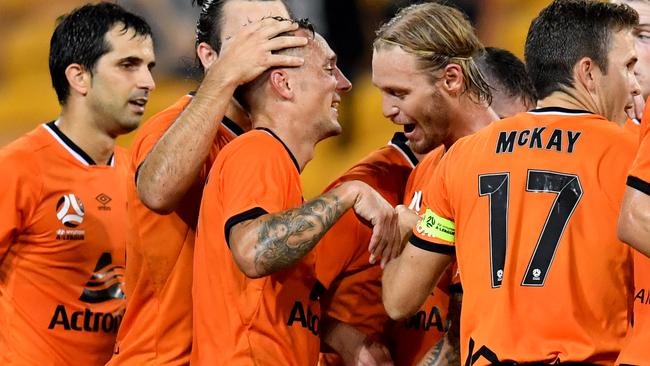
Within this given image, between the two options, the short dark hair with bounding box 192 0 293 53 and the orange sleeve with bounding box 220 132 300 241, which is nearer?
the orange sleeve with bounding box 220 132 300 241

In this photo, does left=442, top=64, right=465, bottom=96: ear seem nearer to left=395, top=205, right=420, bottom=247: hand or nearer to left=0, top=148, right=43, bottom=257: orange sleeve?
left=395, top=205, right=420, bottom=247: hand

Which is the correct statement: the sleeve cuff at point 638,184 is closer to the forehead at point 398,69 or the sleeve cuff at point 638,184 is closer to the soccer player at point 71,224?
the forehead at point 398,69

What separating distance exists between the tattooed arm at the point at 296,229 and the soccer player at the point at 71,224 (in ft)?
6.54

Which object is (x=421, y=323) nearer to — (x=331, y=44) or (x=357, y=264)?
(x=357, y=264)

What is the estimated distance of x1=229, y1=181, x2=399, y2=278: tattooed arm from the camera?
12.2ft

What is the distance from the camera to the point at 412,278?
3832 millimetres

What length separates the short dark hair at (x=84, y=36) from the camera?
6.05 meters

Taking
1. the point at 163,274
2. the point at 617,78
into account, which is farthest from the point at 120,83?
the point at 617,78

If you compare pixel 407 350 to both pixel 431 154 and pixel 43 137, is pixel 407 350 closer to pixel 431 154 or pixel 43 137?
pixel 431 154

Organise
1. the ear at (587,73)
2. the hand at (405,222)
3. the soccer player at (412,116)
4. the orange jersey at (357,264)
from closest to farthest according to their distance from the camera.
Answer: the ear at (587,73) < the hand at (405,222) < the orange jersey at (357,264) < the soccer player at (412,116)

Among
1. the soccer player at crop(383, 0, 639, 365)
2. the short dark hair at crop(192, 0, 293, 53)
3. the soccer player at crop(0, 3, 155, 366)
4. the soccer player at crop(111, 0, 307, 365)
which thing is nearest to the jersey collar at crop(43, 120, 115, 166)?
the soccer player at crop(0, 3, 155, 366)

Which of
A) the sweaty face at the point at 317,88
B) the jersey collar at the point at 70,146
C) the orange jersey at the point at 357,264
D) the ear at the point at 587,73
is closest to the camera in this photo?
the ear at the point at 587,73

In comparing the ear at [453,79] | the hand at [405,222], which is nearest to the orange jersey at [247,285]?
the hand at [405,222]

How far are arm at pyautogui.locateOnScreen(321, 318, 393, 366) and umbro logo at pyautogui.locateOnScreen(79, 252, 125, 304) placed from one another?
1.53 metres
